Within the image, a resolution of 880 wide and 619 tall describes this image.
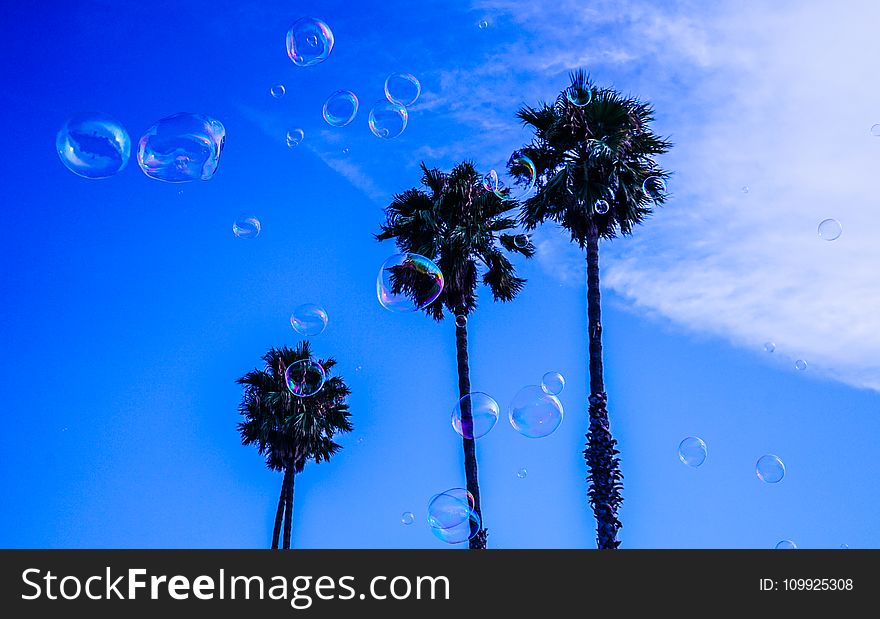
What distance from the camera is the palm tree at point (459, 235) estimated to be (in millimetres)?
18484

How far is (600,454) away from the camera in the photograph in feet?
47.2

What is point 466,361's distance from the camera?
17875 millimetres

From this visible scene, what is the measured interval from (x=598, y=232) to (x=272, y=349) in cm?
1571

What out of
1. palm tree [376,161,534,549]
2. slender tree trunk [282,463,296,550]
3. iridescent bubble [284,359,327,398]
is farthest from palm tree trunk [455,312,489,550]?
slender tree trunk [282,463,296,550]

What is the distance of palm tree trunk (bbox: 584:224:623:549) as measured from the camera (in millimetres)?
13883

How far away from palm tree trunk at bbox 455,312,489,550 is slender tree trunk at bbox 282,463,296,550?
10992mm

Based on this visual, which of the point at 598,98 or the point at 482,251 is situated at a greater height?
the point at 598,98

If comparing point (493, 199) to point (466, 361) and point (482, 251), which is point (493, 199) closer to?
point (482, 251)

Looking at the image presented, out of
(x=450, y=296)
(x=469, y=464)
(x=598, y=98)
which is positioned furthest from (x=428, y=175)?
(x=469, y=464)

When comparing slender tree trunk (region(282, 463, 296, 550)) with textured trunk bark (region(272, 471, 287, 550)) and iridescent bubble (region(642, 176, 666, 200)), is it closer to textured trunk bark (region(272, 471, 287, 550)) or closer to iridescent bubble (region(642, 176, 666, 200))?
textured trunk bark (region(272, 471, 287, 550))

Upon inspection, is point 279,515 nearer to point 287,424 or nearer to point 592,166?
point 287,424

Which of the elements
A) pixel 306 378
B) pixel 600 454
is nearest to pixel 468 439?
pixel 600 454

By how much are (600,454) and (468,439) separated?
11.3ft

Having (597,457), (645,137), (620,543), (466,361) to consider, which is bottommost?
(620,543)
